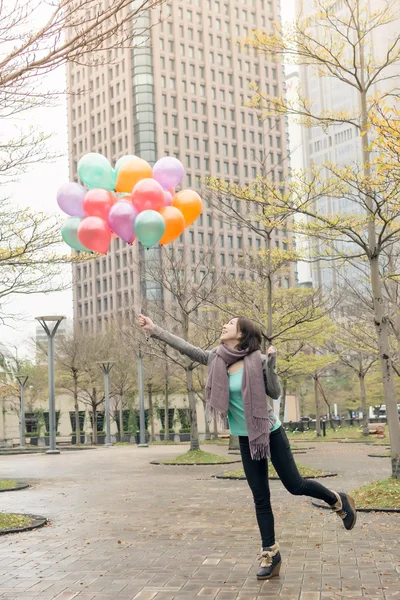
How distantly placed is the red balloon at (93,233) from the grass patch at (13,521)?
3451 mm

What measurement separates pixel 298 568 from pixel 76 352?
4111cm

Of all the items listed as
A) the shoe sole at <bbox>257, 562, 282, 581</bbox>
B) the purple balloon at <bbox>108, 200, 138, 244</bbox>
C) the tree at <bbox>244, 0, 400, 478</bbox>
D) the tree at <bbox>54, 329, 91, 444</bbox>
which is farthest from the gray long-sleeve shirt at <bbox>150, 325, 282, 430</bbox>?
the tree at <bbox>54, 329, 91, 444</bbox>

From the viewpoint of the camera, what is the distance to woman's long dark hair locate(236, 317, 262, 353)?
640cm

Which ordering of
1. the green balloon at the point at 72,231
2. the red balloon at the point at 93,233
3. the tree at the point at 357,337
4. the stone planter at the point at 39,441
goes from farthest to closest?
the stone planter at the point at 39,441
the tree at the point at 357,337
the green balloon at the point at 72,231
the red balloon at the point at 93,233

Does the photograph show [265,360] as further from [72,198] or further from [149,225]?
[72,198]

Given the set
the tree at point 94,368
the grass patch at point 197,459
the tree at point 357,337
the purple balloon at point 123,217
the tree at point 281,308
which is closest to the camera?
the purple balloon at point 123,217

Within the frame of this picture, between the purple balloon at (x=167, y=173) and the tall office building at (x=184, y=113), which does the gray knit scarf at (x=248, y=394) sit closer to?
the purple balloon at (x=167, y=173)

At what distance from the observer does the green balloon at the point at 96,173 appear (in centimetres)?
988

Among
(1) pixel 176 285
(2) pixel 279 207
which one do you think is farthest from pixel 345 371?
(2) pixel 279 207

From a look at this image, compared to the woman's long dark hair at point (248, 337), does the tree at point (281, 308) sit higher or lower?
higher

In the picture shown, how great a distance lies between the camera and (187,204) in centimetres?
1008

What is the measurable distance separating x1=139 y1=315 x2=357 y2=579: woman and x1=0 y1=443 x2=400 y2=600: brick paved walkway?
580 mm

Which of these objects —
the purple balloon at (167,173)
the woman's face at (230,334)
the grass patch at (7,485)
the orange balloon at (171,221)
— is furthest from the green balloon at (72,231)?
the grass patch at (7,485)

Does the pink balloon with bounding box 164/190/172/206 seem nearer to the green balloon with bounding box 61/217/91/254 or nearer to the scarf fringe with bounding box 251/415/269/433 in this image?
the green balloon with bounding box 61/217/91/254
